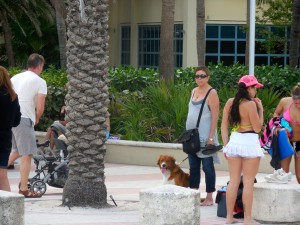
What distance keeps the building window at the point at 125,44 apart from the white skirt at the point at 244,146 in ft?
100

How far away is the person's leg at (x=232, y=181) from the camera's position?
10281mm

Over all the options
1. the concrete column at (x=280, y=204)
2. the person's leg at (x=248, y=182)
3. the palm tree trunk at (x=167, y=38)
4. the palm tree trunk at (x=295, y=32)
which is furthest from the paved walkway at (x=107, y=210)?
the palm tree trunk at (x=295, y=32)

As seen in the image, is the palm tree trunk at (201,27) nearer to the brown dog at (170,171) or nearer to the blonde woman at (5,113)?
the brown dog at (170,171)

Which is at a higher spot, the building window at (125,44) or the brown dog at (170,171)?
the building window at (125,44)

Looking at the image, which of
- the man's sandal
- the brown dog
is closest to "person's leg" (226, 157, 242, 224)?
the brown dog

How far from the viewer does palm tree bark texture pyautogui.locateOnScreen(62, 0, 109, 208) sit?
1145cm

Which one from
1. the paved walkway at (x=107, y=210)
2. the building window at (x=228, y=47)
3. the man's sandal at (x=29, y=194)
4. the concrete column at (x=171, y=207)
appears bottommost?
the paved walkway at (x=107, y=210)

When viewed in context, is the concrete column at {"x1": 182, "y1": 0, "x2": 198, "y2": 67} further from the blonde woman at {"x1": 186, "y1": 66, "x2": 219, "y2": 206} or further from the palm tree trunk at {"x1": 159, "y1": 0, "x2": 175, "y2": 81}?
the blonde woman at {"x1": 186, "y1": 66, "x2": 219, "y2": 206}

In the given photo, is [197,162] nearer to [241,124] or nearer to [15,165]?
[241,124]

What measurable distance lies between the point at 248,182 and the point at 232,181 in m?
0.19

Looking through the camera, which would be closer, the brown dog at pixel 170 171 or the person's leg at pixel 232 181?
the person's leg at pixel 232 181

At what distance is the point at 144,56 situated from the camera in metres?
39.7

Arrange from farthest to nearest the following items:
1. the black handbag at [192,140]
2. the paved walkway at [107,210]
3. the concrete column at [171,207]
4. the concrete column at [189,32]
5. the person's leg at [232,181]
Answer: the concrete column at [189,32]
the black handbag at [192,140]
the paved walkway at [107,210]
the person's leg at [232,181]
the concrete column at [171,207]

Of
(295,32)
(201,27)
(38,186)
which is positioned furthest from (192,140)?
(295,32)
